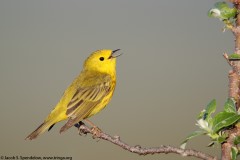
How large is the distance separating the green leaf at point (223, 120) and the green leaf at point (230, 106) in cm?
2

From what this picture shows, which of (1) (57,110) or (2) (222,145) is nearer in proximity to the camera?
(2) (222,145)

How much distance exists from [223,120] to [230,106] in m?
0.06

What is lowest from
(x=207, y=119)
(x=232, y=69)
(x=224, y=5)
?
(x=207, y=119)

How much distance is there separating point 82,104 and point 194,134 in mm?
3408

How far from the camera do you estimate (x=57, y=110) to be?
4.87 metres

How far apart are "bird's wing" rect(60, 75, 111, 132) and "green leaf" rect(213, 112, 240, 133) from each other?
2984 mm

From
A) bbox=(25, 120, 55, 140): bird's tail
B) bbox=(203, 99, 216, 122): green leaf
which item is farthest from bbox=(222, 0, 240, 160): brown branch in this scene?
bbox=(25, 120, 55, 140): bird's tail

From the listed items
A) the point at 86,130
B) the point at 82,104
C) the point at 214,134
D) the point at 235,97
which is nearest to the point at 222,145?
the point at 214,134

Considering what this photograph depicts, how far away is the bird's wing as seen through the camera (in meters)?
4.56

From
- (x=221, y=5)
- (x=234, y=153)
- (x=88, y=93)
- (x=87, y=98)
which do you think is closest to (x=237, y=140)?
(x=234, y=153)

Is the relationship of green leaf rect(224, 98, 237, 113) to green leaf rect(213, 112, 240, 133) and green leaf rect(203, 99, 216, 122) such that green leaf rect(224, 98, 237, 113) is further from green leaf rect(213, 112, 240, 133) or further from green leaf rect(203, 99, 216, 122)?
green leaf rect(203, 99, 216, 122)

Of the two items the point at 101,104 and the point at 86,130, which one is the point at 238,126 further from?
the point at 101,104

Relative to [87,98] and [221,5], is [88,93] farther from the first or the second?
[221,5]

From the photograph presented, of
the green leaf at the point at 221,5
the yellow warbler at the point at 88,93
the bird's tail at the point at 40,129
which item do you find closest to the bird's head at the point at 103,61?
the yellow warbler at the point at 88,93
